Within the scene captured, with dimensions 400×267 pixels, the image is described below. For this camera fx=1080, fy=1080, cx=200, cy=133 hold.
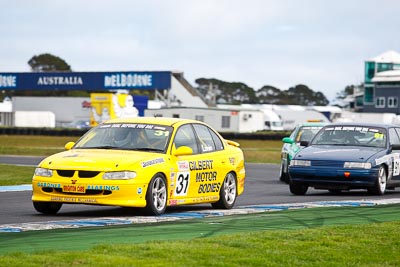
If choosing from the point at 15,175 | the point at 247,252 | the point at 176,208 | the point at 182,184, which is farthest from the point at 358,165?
the point at 15,175

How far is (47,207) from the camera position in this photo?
13.8 m

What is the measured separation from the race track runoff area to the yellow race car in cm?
78

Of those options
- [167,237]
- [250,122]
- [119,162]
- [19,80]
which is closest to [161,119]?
[119,162]

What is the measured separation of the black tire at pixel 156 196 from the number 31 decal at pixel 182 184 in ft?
1.36

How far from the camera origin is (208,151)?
15414 millimetres

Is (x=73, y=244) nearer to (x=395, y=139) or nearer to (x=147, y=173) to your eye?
(x=147, y=173)

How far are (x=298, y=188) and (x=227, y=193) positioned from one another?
4520mm

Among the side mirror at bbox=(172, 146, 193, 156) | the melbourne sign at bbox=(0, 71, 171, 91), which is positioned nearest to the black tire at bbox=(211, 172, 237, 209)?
the side mirror at bbox=(172, 146, 193, 156)

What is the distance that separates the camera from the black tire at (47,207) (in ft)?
44.9

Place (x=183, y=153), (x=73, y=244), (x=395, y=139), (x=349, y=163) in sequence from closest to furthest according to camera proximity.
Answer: (x=73, y=244) → (x=183, y=153) → (x=349, y=163) → (x=395, y=139)

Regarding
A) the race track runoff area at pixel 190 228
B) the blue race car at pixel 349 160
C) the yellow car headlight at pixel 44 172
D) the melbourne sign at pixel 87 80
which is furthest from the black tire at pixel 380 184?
the melbourne sign at pixel 87 80

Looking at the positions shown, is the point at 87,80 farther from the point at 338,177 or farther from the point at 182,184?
the point at 182,184

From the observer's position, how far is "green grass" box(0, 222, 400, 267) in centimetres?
853

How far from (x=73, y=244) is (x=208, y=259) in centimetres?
152
